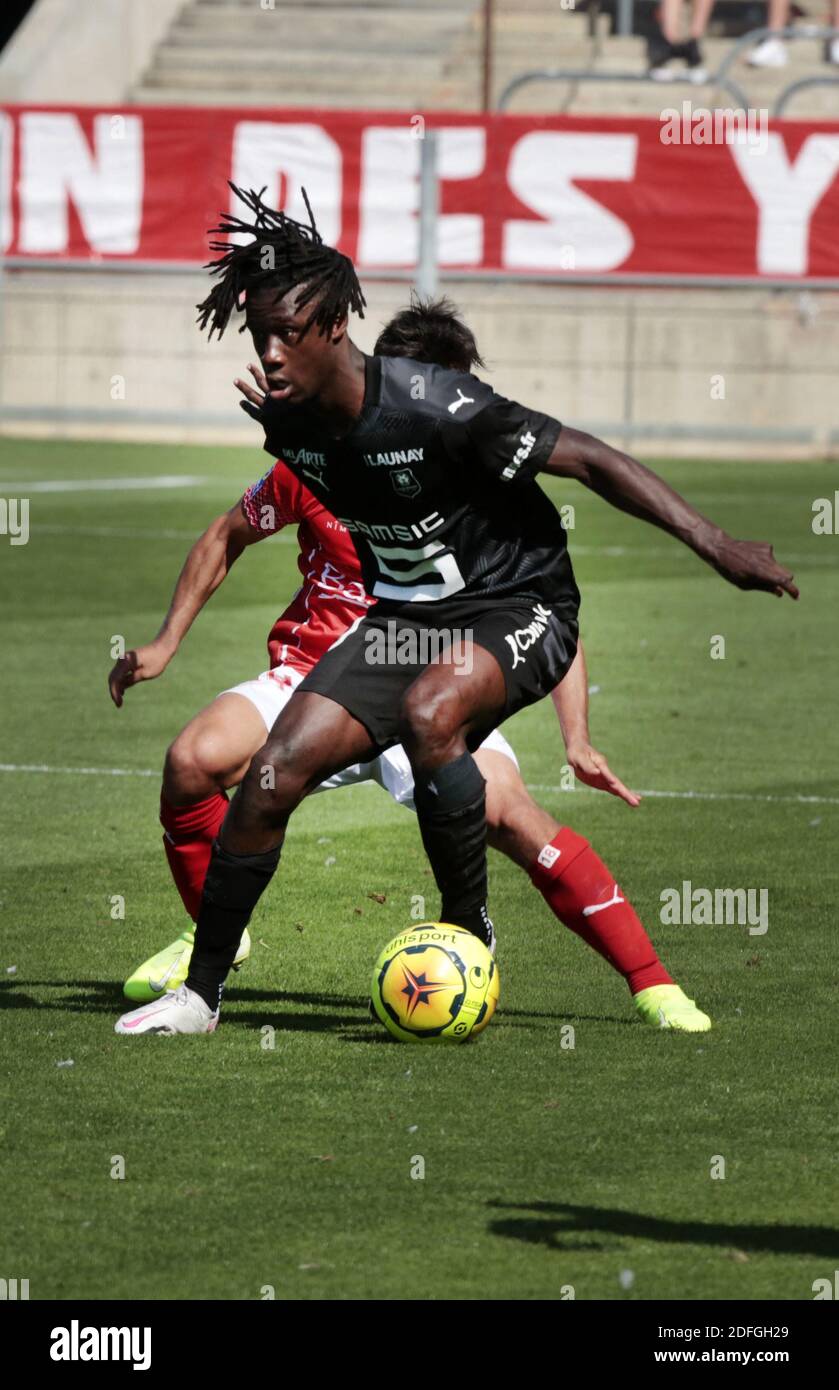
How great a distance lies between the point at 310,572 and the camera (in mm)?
7355

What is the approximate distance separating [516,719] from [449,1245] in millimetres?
8011

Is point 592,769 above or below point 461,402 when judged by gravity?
below

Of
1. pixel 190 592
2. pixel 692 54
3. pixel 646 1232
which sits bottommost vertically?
pixel 646 1232

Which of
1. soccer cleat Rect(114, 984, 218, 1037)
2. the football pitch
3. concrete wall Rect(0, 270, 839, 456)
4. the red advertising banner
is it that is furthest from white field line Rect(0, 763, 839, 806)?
concrete wall Rect(0, 270, 839, 456)

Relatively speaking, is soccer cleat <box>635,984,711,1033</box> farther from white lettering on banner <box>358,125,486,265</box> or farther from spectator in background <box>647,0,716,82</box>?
spectator in background <box>647,0,716,82</box>

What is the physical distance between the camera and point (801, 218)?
87.5ft

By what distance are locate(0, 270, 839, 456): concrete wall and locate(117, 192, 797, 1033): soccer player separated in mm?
23274

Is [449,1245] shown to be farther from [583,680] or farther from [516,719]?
[516,719]

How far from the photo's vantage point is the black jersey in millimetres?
5941

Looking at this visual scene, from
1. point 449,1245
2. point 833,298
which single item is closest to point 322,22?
point 833,298

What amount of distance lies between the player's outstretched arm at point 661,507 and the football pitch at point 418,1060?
119cm

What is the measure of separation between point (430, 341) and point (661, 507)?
3.89ft

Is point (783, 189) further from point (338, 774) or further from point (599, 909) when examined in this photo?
point (599, 909)

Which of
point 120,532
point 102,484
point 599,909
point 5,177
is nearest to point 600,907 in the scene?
point 599,909
